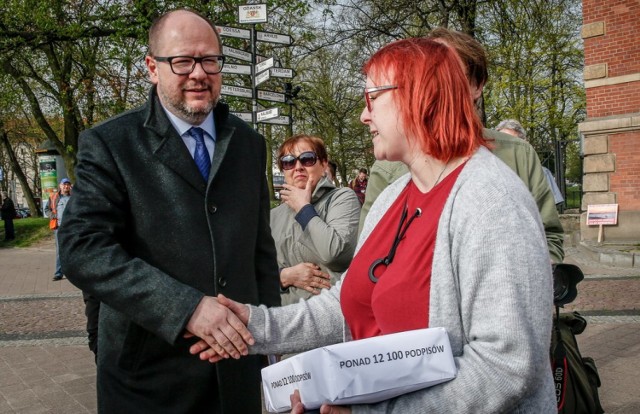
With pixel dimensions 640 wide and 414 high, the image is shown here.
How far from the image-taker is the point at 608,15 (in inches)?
562

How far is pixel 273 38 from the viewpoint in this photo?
370 inches

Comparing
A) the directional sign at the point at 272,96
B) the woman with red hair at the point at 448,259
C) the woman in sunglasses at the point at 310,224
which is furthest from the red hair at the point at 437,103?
the directional sign at the point at 272,96

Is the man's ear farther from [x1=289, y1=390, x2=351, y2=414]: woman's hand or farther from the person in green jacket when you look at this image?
[x1=289, y1=390, x2=351, y2=414]: woman's hand

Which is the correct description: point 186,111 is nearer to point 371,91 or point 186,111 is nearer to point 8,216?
point 371,91

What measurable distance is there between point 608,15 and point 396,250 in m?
14.6

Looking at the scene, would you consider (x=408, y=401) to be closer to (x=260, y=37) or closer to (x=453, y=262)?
(x=453, y=262)

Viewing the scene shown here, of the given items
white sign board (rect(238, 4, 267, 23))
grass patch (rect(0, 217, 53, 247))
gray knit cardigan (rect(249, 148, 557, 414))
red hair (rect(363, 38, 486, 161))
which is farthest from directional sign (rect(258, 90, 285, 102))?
grass patch (rect(0, 217, 53, 247))

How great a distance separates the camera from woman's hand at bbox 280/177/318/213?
146 inches

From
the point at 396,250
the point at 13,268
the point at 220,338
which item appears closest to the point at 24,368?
the point at 220,338

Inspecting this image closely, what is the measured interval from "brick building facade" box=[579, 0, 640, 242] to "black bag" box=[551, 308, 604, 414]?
12.0 metres

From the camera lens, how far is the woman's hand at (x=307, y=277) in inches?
143

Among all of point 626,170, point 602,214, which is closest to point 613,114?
point 626,170

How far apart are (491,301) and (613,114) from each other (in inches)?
565

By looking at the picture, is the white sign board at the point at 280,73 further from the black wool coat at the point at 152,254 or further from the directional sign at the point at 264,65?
the black wool coat at the point at 152,254
